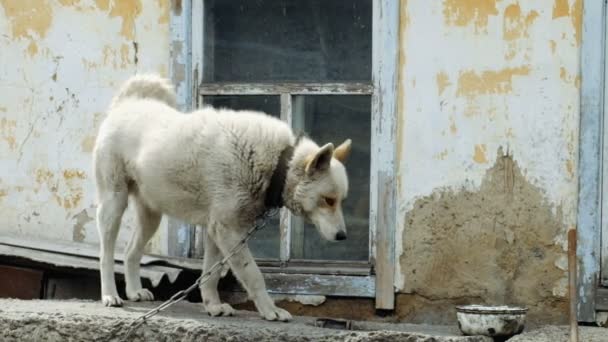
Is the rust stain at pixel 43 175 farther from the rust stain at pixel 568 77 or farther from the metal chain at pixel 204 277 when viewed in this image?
the rust stain at pixel 568 77

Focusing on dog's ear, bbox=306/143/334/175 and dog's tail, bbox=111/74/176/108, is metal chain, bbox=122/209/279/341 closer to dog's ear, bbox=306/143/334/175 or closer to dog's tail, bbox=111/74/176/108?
dog's ear, bbox=306/143/334/175

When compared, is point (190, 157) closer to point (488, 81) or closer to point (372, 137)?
point (372, 137)

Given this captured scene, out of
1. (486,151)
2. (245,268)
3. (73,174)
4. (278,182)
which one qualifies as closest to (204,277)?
(245,268)

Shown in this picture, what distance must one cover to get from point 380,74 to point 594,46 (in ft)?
4.28

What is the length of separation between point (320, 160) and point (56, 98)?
2455mm

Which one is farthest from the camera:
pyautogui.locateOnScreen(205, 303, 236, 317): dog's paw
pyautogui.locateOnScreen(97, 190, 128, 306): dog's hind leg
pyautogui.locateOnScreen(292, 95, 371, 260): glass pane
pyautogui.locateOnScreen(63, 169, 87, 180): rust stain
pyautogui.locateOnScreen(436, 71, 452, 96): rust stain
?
pyautogui.locateOnScreen(63, 169, 87, 180): rust stain

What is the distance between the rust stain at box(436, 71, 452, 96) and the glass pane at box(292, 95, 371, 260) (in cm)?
47

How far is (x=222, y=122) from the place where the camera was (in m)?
7.01

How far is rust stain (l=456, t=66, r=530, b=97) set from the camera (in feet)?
25.8

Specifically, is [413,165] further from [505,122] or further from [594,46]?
[594,46]

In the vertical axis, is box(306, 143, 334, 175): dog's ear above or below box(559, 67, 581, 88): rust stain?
below

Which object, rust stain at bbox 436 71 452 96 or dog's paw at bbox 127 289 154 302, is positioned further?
rust stain at bbox 436 71 452 96

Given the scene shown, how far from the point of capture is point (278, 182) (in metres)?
6.85

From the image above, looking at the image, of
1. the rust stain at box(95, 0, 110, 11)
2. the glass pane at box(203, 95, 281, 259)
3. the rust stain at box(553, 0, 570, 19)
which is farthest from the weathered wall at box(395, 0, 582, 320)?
the rust stain at box(95, 0, 110, 11)
